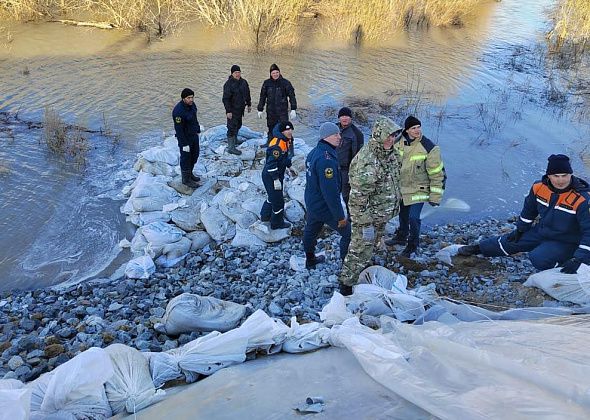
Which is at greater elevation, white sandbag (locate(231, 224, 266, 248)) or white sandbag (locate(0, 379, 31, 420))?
white sandbag (locate(0, 379, 31, 420))

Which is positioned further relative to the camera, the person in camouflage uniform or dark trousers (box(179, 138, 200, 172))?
dark trousers (box(179, 138, 200, 172))

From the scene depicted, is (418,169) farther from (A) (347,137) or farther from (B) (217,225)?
(B) (217,225)

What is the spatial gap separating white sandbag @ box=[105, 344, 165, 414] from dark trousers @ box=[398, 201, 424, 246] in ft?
9.80

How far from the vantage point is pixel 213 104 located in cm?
1034

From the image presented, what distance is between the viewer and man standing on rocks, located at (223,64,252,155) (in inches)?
284

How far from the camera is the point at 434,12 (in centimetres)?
1608

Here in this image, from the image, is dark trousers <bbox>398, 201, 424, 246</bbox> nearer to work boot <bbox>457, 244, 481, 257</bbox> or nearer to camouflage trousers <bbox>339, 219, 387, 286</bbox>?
work boot <bbox>457, 244, 481, 257</bbox>

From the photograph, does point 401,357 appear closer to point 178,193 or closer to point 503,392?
point 503,392

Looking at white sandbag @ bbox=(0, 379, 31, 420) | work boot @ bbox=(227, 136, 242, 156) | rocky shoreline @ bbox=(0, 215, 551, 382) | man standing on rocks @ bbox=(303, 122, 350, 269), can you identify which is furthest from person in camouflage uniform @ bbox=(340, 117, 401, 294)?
work boot @ bbox=(227, 136, 242, 156)

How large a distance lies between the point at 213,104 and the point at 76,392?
826 cm

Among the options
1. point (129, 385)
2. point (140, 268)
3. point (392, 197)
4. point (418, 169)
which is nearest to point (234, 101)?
point (140, 268)

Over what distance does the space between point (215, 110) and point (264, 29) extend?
14.8ft

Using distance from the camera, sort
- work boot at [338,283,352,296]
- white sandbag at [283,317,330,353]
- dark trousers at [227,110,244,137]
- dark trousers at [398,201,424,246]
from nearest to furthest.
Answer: white sandbag at [283,317,330,353], work boot at [338,283,352,296], dark trousers at [398,201,424,246], dark trousers at [227,110,244,137]

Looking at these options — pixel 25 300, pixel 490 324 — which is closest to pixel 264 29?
pixel 25 300
